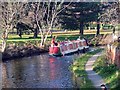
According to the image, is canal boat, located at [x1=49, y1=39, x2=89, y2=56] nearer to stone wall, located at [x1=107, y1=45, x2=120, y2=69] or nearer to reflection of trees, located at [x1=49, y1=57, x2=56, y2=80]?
reflection of trees, located at [x1=49, y1=57, x2=56, y2=80]

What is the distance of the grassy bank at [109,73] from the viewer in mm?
29913

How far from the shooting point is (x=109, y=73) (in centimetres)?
3541

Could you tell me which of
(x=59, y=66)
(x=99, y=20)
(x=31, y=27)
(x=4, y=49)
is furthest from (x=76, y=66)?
(x=99, y=20)

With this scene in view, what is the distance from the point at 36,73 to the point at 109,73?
384 inches

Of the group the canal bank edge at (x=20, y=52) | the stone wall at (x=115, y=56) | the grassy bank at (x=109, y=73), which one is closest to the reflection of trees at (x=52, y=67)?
the grassy bank at (x=109, y=73)

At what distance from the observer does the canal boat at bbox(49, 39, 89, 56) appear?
60219 millimetres

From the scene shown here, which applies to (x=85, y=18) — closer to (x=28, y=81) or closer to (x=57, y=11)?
(x=57, y=11)

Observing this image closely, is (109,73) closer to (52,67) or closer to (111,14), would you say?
(52,67)

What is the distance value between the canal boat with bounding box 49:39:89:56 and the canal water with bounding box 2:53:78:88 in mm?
4157

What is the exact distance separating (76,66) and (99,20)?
149ft

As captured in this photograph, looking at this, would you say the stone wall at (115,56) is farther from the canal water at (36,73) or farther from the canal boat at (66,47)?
the canal boat at (66,47)

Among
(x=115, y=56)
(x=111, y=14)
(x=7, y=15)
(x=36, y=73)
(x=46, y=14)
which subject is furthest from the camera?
(x=111, y=14)

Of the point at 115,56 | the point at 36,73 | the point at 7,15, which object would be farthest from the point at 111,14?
the point at 115,56

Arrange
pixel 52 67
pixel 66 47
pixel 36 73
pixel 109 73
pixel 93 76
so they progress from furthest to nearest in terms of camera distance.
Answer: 1. pixel 66 47
2. pixel 52 67
3. pixel 36 73
4. pixel 93 76
5. pixel 109 73
